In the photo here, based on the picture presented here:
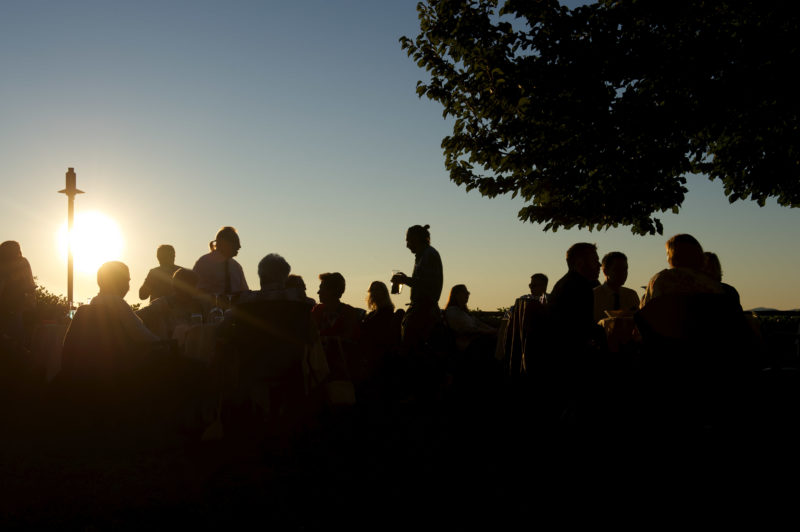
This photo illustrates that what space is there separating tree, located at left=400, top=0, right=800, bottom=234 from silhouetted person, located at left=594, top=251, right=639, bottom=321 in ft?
17.0

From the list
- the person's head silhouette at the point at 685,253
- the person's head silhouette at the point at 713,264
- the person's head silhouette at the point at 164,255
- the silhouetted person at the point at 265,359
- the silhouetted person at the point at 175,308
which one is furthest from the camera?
the person's head silhouette at the point at 164,255

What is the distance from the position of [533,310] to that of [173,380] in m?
2.85

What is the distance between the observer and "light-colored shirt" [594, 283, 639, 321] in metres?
7.32

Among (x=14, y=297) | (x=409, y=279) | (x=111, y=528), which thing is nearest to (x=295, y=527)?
(x=111, y=528)

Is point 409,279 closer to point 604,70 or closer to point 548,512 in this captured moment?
point 548,512

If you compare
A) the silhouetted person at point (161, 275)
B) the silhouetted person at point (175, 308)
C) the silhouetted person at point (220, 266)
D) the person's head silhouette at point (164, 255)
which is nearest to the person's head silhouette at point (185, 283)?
the silhouetted person at point (175, 308)

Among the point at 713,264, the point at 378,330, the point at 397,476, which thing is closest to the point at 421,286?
the point at 378,330

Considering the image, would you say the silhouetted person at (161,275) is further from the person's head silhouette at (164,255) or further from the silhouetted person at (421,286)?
the silhouetted person at (421,286)

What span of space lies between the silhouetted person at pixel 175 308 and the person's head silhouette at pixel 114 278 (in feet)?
3.04

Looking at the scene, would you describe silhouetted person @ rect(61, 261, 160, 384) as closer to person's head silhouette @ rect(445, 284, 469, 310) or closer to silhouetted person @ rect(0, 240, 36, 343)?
silhouetted person @ rect(0, 240, 36, 343)

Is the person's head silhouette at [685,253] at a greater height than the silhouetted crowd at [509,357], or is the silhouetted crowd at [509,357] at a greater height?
the person's head silhouette at [685,253]

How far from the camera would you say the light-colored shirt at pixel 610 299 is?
7318 millimetres

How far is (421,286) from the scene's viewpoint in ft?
25.7

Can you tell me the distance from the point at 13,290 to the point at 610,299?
21.7 feet
